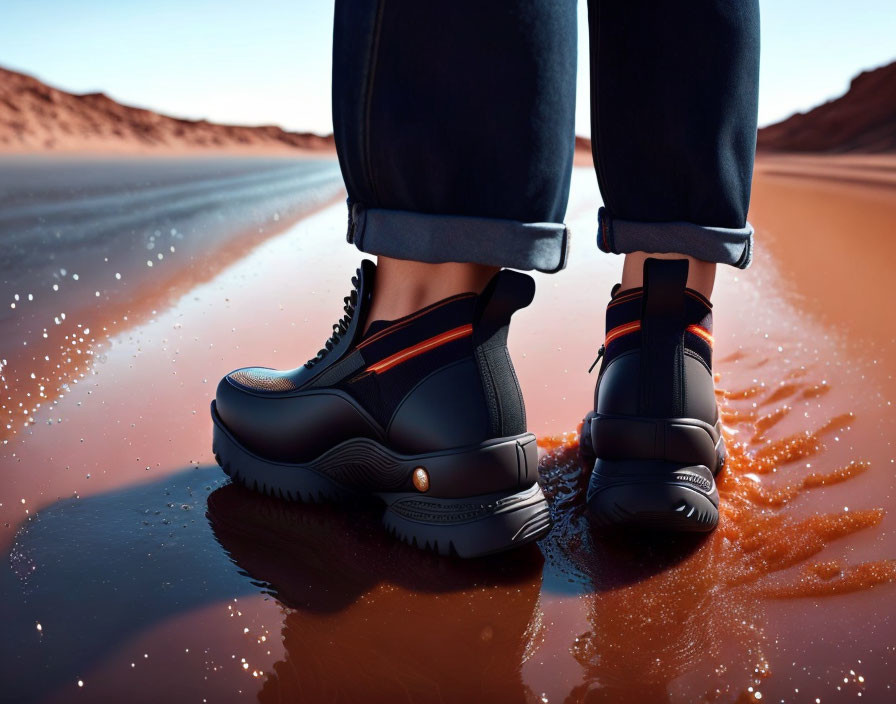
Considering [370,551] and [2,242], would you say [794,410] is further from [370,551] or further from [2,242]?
[2,242]

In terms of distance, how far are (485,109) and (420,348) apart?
0.25 metres

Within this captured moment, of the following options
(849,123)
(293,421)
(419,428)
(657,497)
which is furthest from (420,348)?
(849,123)

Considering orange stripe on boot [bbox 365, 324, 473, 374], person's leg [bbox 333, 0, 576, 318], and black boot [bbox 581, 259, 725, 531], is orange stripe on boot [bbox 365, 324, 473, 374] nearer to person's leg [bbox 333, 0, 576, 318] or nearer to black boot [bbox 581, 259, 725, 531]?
person's leg [bbox 333, 0, 576, 318]

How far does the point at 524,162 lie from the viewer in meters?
0.71

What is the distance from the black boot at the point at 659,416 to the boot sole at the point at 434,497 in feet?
0.33

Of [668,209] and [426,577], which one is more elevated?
[668,209]

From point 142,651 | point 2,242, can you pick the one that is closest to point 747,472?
point 142,651

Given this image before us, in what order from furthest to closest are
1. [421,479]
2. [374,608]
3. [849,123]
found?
[849,123]
[421,479]
[374,608]

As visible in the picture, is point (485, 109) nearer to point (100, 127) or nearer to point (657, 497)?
point (657, 497)

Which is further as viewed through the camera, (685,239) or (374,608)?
(685,239)

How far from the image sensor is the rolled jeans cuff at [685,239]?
86 cm

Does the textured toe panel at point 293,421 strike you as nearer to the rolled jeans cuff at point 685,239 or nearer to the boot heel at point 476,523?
the boot heel at point 476,523

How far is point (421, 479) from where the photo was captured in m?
0.76

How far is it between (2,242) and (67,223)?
56 cm
